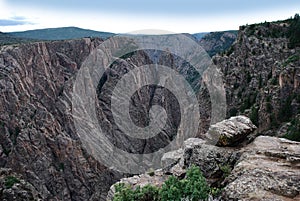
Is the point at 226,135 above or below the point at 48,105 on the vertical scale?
above

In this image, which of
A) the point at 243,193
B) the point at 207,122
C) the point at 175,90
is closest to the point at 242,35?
the point at 207,122

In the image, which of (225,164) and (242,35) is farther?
(242,35)

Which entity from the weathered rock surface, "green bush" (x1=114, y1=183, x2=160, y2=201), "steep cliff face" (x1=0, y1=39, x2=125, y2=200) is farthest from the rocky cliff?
"green bush" (x1=114, y1=183, x2=160, y2=201)

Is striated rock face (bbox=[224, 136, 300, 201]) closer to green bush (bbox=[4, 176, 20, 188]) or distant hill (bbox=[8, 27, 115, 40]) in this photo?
green bush (bbox=[4, 176, 20, 188])

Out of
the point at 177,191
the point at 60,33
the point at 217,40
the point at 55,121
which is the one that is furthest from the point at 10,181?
the point at 217,40

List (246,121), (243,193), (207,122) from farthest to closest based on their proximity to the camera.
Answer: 1. (207,122)
2. (246,121)
3. (243,193)

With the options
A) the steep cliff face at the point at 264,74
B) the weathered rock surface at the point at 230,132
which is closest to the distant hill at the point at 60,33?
the steep cliff face at the point at 264,74

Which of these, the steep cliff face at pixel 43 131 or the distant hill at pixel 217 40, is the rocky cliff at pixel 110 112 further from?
the distant hill at pixel 217 40

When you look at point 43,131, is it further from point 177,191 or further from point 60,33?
point 60,33

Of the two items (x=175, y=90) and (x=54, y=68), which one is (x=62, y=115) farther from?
(x=175, y=90)
